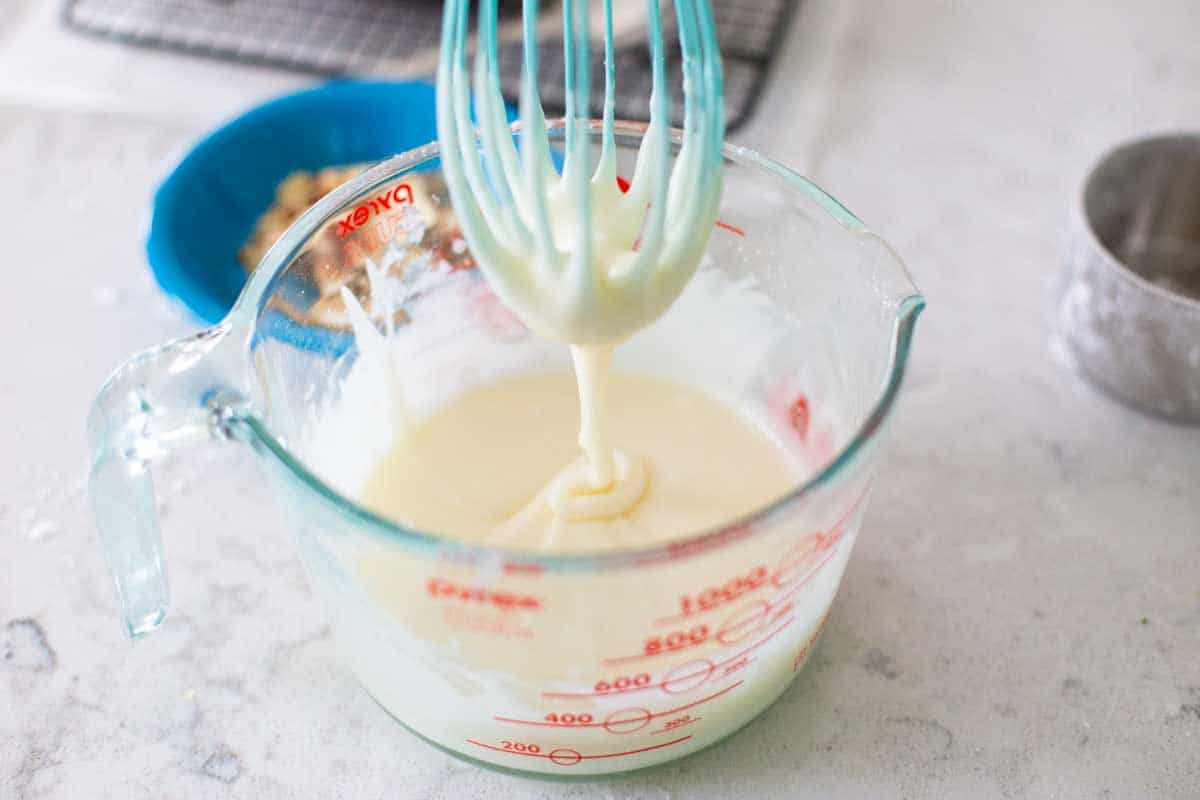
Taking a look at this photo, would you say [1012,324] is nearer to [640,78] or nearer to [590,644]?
[640,78]

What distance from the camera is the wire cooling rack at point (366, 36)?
45.5 inches

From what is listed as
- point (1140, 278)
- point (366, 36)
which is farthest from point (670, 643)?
point (366, 36)

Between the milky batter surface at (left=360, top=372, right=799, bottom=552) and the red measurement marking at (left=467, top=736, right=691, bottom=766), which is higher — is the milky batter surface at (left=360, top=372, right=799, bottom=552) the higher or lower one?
the higher one

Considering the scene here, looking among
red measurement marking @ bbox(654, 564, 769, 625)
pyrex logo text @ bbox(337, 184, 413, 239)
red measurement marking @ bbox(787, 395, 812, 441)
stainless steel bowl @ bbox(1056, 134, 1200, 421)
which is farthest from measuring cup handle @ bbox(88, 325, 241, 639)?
stainless steel bowl @ bbox(1056, 134, 1200, 421)

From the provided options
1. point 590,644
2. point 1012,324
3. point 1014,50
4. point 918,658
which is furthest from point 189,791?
point 1014,50

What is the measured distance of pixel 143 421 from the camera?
60 cm

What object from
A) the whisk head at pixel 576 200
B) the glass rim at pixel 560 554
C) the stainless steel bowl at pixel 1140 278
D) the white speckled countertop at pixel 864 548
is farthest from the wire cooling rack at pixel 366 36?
the whisk head at pixel 576 200

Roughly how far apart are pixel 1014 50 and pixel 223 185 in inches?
29.1

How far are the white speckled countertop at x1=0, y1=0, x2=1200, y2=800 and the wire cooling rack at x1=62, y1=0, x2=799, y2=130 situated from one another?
0.05m

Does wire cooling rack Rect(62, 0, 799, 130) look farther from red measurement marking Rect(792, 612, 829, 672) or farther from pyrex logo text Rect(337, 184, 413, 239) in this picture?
red measurement marking Rect(792, 612, 829, 672)

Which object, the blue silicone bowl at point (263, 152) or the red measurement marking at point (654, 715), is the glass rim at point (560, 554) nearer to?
the red measurement marking at point (654, 715)

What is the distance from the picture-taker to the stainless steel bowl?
81 centimetres

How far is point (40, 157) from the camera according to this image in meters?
1.11

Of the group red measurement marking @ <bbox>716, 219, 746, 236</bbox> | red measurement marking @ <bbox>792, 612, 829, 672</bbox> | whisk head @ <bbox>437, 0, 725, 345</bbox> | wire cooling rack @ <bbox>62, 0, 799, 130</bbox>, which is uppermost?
whisk head @ <bbox>437, 0, 725, 345</bbox>
